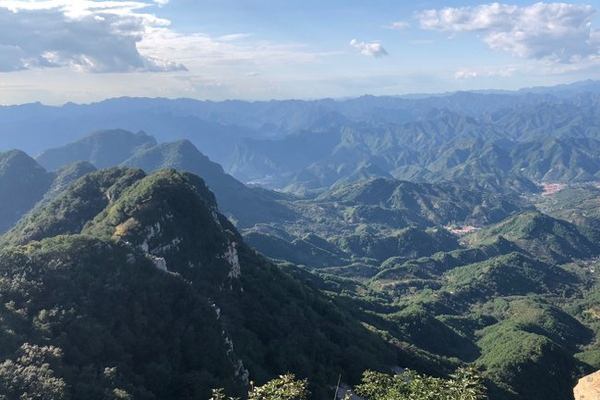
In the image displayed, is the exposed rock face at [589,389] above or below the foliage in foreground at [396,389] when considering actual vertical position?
below

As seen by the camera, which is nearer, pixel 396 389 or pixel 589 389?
pixel 396 389

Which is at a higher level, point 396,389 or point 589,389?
point 396,389

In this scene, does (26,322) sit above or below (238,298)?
above

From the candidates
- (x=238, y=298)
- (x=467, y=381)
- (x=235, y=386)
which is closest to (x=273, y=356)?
(x=238, y=298)

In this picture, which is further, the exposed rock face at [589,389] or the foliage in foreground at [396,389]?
the exposed rock face at [589,389]

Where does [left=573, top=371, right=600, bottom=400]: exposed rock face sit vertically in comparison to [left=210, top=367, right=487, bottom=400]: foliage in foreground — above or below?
below

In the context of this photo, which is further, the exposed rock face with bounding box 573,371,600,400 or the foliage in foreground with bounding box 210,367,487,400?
the exposed rock face with bounding box 573,371,600,400

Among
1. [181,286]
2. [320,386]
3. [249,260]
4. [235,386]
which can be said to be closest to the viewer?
[235,386]

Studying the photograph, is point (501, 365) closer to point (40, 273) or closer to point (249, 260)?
point (249, 260)
